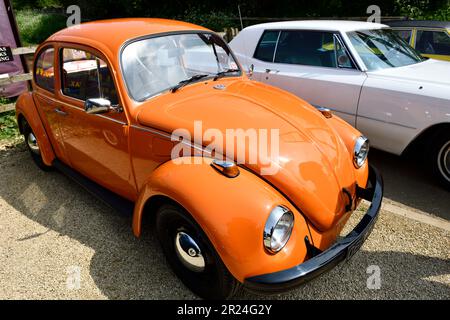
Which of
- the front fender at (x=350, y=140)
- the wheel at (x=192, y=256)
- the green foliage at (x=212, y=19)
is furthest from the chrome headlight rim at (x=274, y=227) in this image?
the green foliage at (x=212, y=19)

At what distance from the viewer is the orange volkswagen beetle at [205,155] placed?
2090 millimetres

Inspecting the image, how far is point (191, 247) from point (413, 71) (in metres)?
3.49

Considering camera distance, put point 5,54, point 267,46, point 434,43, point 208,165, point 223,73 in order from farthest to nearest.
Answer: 1. point 434,43
2. point 5,54
3. point 267,46
4. point 223,73
5. point 208,165

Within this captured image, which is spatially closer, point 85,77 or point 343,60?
point 85,77

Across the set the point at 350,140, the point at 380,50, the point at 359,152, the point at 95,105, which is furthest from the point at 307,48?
the point at 95,105

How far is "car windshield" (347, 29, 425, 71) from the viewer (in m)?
4.38

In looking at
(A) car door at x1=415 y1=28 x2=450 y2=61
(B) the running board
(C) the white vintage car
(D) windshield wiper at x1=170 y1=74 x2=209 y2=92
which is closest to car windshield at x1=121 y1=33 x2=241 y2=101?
(D) windshield wiper at x1=170 y1=74 x2=209 y2=92

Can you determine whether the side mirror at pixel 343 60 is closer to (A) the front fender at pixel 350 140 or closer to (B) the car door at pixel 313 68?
(B) the car door at pixel 313 68

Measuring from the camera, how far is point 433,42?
21.2 feet

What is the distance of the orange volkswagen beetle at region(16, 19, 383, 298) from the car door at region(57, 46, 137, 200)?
0.05 ft

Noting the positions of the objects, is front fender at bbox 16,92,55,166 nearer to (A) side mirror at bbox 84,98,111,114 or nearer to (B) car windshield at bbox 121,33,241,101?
(A) side mirror at bbox 84,98,111,114

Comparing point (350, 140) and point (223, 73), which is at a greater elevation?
point (223, 73)

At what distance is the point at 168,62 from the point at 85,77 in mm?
864

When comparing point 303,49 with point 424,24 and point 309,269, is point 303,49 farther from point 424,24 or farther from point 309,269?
point 309,269
